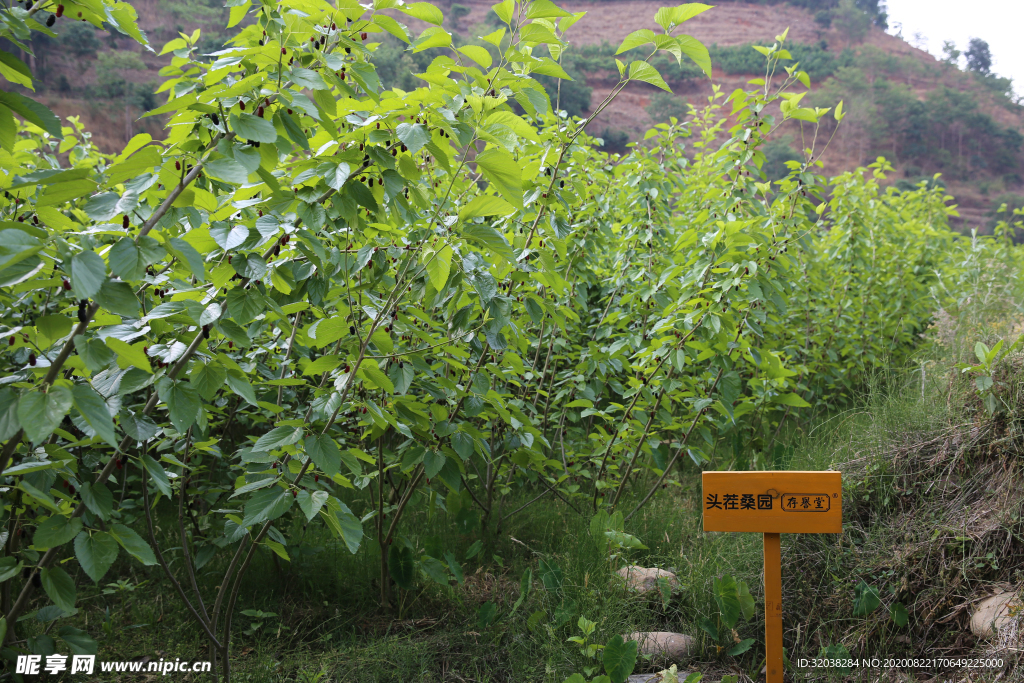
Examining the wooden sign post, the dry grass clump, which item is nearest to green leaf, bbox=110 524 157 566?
the wooden sign post

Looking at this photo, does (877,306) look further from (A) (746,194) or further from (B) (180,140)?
(B) (180,140)

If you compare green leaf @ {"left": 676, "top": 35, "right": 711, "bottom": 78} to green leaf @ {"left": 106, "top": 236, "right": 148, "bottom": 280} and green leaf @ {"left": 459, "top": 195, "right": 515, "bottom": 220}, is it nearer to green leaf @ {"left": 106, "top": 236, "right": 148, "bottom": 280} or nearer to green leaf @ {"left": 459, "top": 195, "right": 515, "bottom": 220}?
green leaf @ {"left": 459, "top": 195, "right": 515, "bottom": 220}

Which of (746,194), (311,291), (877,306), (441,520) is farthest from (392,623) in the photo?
(877,306)

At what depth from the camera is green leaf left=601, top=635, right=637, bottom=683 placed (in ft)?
6.23

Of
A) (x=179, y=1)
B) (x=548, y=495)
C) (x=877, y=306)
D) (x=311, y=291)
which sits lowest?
(x=548, y=495)

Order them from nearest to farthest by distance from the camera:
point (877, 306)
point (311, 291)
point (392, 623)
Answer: point (311, 291) < point (392, 623) < point (877, 306)

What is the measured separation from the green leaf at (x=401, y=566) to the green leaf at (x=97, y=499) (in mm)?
1231

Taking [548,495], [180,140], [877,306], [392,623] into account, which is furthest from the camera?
[877,306]

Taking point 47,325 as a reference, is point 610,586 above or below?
below

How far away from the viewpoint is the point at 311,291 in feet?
5.00

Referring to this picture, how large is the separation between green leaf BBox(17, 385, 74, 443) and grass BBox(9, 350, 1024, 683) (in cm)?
139

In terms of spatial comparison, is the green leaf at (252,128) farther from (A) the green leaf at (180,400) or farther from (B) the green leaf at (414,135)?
(A) the green leaf at (180,400)

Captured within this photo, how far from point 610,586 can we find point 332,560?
1249 millimetres

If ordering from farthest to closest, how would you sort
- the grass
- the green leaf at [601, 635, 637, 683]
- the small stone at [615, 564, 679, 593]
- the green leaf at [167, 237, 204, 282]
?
the small stone at [615, 564, 679, 593] → the grass → the green leaf at [601, 635, 637, 683] → the green leaf at [167, 237, 204, 282]
